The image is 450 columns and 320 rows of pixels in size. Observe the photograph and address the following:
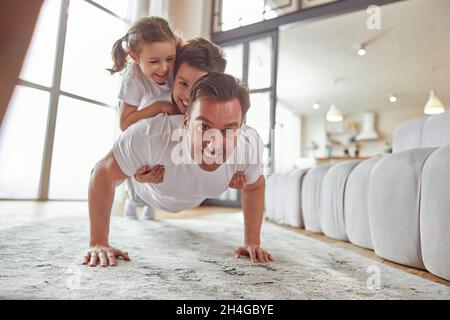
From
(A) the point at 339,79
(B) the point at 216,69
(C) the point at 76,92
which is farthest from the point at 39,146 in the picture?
(A) the point at 339,79

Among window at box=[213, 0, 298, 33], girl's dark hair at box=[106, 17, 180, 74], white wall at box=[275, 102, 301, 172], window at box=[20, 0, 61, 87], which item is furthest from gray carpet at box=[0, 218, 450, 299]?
white wall at box=[275, 102, 301, 172]

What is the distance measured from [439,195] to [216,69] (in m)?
0.57

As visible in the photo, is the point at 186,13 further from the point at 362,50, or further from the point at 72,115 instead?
the point at 362,50

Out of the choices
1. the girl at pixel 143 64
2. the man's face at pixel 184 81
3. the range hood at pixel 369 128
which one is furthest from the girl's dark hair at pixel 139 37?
the range hood at pixel 369 128

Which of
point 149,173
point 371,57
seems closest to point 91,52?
point 149,173

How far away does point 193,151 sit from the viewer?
27.6 inches

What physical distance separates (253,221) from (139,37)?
557mm

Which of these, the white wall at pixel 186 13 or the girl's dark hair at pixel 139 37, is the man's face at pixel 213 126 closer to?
the girl's dark hair at pixel 139 37

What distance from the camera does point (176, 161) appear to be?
787 millimetres

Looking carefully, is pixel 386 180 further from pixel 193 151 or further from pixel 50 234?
pixel 50 234

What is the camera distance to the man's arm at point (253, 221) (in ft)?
2.56

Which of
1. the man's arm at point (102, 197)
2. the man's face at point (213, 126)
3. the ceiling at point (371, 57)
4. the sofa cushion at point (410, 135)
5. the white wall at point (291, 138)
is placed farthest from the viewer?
the white wall at point (291, 138)

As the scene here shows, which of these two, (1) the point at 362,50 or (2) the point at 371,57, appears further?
(2) the point at 371,57

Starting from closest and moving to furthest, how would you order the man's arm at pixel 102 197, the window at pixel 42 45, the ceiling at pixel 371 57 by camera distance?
the window at pixel 42 45
the man's arm at pixel 102 197
the ceiling at pixel 371 57
